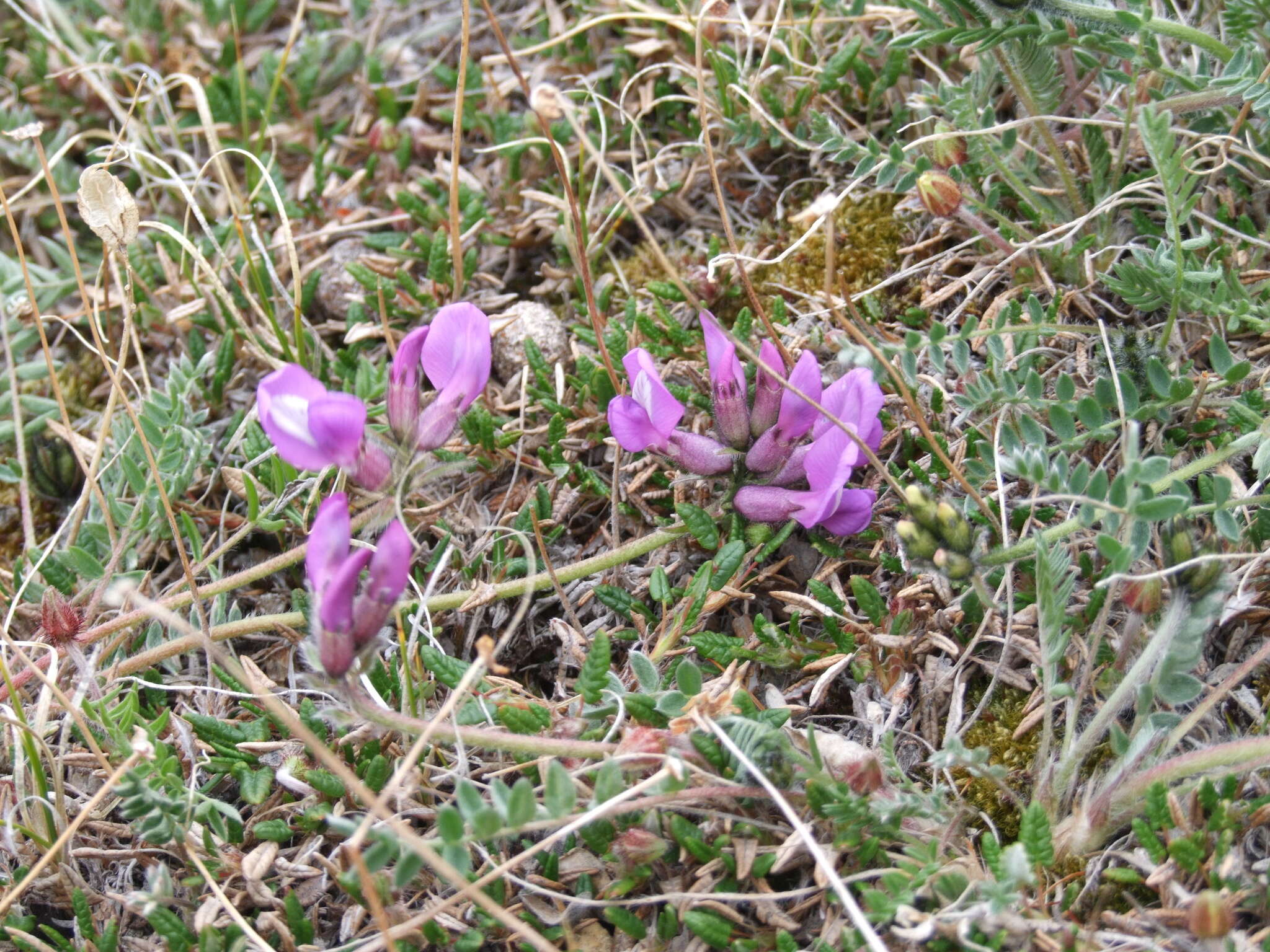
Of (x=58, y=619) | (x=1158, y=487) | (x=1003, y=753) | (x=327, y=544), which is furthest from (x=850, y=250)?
(x=58, y=619)

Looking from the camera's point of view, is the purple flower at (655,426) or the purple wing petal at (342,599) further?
the purple flower at (655,426)

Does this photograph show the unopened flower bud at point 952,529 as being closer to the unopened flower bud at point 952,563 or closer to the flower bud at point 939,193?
the unopened flower bud at point 952,563

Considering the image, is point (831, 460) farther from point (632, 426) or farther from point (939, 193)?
point (939, 193)

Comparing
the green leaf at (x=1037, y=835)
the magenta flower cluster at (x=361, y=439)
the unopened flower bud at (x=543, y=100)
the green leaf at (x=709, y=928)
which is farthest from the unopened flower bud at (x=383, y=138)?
the green leaf at (x=1037, y=835)

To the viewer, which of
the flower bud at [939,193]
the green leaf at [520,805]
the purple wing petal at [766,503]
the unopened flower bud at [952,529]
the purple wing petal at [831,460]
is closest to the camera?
the green leaf at [520,805]

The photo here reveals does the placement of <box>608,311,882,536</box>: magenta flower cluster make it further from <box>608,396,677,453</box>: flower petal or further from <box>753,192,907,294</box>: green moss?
<box>753,192,907,294</box>: green moss

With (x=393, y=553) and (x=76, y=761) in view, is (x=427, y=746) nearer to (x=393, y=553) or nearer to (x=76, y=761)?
(x=393, y=553)

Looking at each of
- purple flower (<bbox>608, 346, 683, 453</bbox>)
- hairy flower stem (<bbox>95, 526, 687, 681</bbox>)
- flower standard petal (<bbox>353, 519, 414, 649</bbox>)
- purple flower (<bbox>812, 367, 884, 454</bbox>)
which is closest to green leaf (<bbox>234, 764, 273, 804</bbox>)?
hairy flower stem (<bbox>95, 526, 687, 681</bbox>)
